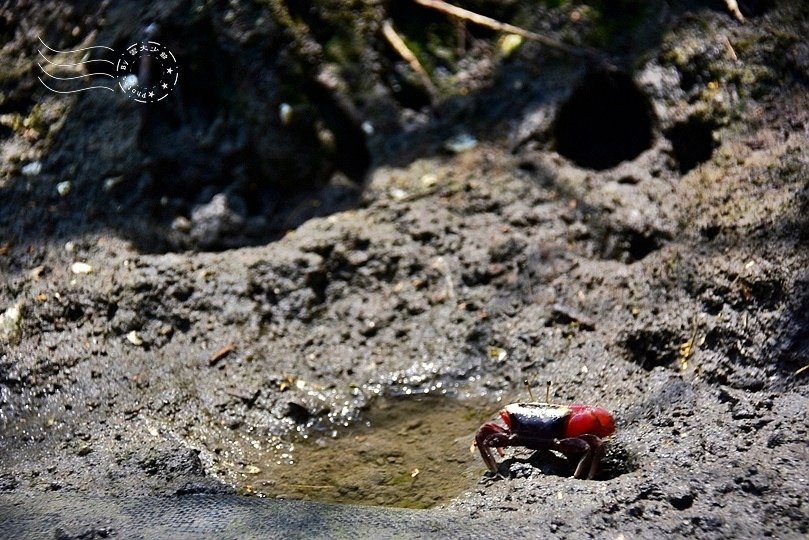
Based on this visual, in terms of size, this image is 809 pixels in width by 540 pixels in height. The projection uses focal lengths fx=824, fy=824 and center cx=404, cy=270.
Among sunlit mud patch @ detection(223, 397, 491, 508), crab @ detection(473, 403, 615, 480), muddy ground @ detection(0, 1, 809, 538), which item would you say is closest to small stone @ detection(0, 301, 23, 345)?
muddy ground @ detection(0, 1, 809, 538)

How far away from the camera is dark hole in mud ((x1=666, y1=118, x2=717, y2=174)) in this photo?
3.89 meters

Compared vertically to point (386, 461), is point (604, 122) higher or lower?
higher

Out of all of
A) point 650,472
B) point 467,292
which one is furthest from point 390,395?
point 650,472

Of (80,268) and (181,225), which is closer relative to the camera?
(80,268)

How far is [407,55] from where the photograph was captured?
4.54 metres

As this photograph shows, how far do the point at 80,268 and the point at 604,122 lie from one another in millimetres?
2738

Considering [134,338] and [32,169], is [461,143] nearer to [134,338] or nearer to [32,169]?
[134,338]

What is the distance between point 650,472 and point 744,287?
1025mm

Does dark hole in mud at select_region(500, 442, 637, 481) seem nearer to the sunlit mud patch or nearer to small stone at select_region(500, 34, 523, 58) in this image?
the sunlit mud patch

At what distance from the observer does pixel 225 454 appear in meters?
3.24

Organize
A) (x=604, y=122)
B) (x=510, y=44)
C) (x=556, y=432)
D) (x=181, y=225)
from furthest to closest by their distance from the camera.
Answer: (x=510, y=44) < (x=604, y=122) < (x=181, y=225) < (x=556, y=432)

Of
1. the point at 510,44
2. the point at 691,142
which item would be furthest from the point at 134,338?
the point at 691,142

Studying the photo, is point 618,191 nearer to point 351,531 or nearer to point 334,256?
point 334,256

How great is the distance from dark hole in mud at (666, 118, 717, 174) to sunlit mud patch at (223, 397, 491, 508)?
1.57 meters
